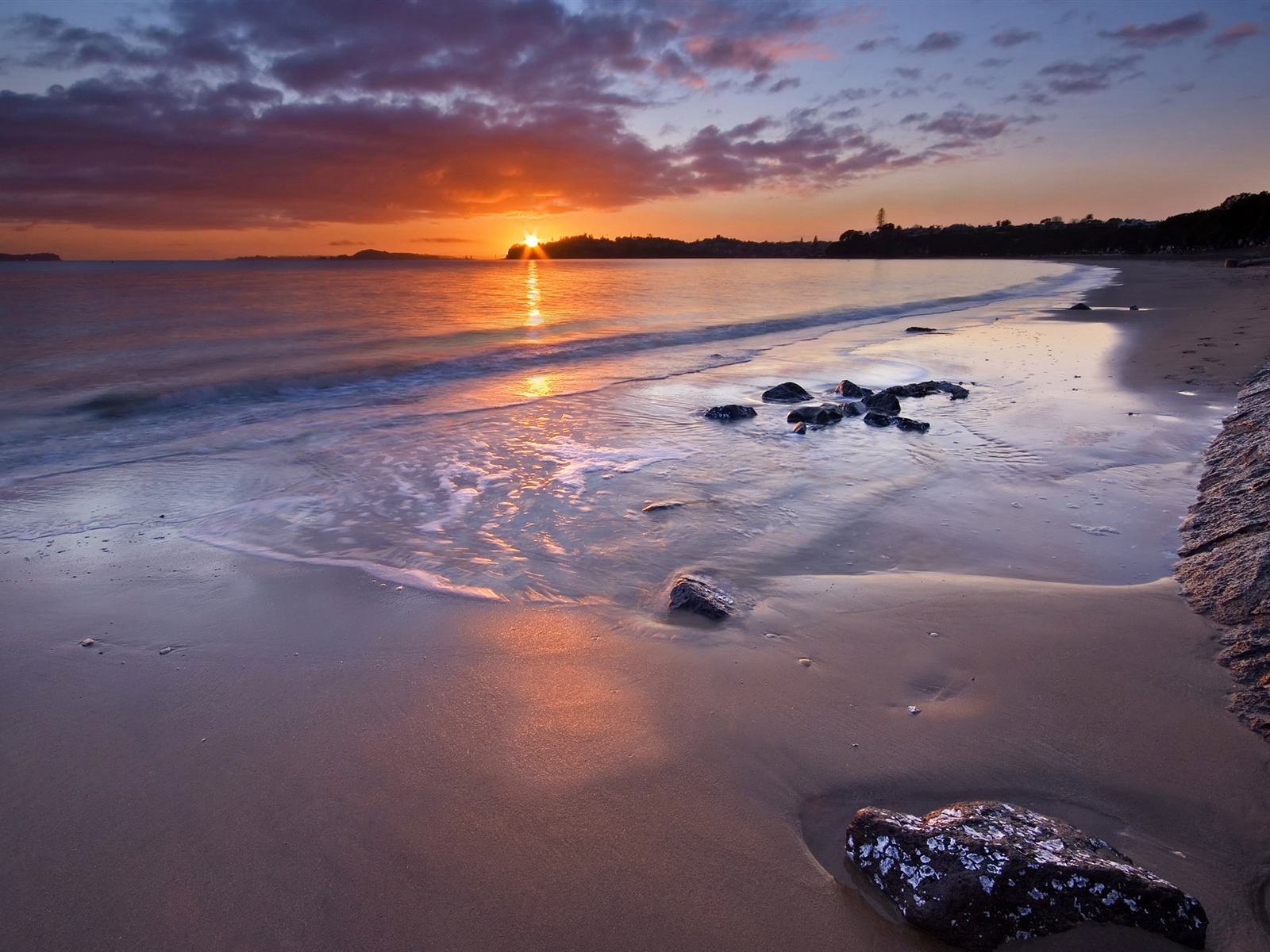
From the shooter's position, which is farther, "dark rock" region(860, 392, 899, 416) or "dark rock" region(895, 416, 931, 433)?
"dark rock" region(860, 392, 899, 416)

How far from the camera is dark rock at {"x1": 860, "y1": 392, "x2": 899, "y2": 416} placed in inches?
361

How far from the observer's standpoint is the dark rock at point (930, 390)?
1038 centimetres

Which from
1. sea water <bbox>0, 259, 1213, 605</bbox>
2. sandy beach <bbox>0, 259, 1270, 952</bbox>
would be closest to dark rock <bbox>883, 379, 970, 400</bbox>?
sea water <bbox>0, 259, 1213, 605</bbox>

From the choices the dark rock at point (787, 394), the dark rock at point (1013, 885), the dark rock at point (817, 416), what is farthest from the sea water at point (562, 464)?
the dark rock at point (1013, 885)

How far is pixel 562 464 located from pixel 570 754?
4776mm

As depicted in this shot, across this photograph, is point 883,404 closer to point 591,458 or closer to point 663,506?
point 591,458

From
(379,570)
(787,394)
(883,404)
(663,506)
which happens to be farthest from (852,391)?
(379,570)

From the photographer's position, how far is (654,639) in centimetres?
371

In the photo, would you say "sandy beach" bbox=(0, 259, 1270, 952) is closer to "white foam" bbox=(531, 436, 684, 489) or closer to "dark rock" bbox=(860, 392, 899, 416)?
"white foam" bbox=(531, 436, 684, 489)

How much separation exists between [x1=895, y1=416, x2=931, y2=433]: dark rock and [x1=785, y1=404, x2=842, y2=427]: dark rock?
31.5 inches

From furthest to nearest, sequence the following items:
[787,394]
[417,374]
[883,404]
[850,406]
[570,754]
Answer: [417,374] < [787,394] < [850,406] < [883,404] < [570,754]

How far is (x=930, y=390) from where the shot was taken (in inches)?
420

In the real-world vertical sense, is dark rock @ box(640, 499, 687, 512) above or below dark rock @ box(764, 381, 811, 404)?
below

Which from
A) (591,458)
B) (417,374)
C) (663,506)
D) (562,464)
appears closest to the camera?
(663,506)
